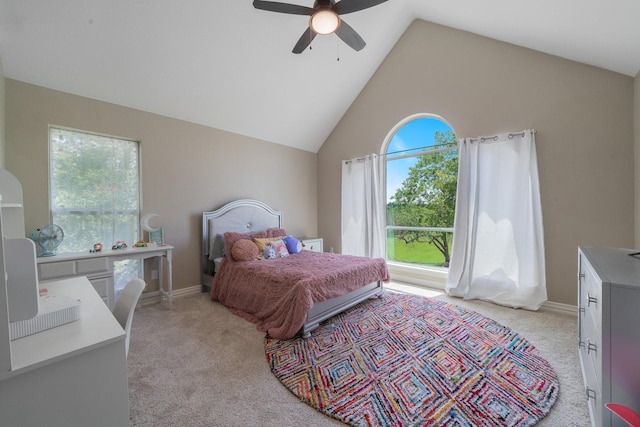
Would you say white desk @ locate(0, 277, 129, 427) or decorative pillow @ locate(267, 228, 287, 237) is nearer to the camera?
white desk @ locate(0, 277, 129, 427)

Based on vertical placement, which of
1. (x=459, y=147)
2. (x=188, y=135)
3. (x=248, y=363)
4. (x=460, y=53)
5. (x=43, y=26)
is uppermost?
(x=460, y=53)

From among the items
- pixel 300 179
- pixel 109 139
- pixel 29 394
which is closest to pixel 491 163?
pixel 300 179

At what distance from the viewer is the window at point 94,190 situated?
8.87 ft

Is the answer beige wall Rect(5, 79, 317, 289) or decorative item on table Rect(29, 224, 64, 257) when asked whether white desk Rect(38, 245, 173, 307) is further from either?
beige wall Rect(5, 79, 317, 289)

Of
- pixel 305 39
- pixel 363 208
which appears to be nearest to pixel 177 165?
pixel 305 39

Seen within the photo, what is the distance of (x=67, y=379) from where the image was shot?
86 cm

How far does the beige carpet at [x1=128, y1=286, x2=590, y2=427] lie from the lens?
1.48 metres

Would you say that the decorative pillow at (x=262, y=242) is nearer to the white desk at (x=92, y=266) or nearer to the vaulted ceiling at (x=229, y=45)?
the white desk at (x=92, y=266)

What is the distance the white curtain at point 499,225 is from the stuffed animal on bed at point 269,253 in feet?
7.95

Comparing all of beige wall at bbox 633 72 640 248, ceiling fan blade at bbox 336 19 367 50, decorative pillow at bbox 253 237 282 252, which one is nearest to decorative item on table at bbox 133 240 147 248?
decorative pillow at bbox 253 237 282 252

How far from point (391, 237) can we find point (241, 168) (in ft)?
9.12

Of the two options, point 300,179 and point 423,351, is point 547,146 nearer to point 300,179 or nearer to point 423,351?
point 423,351

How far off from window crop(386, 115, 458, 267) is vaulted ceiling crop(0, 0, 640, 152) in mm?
1282

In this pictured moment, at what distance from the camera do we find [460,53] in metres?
3.47
